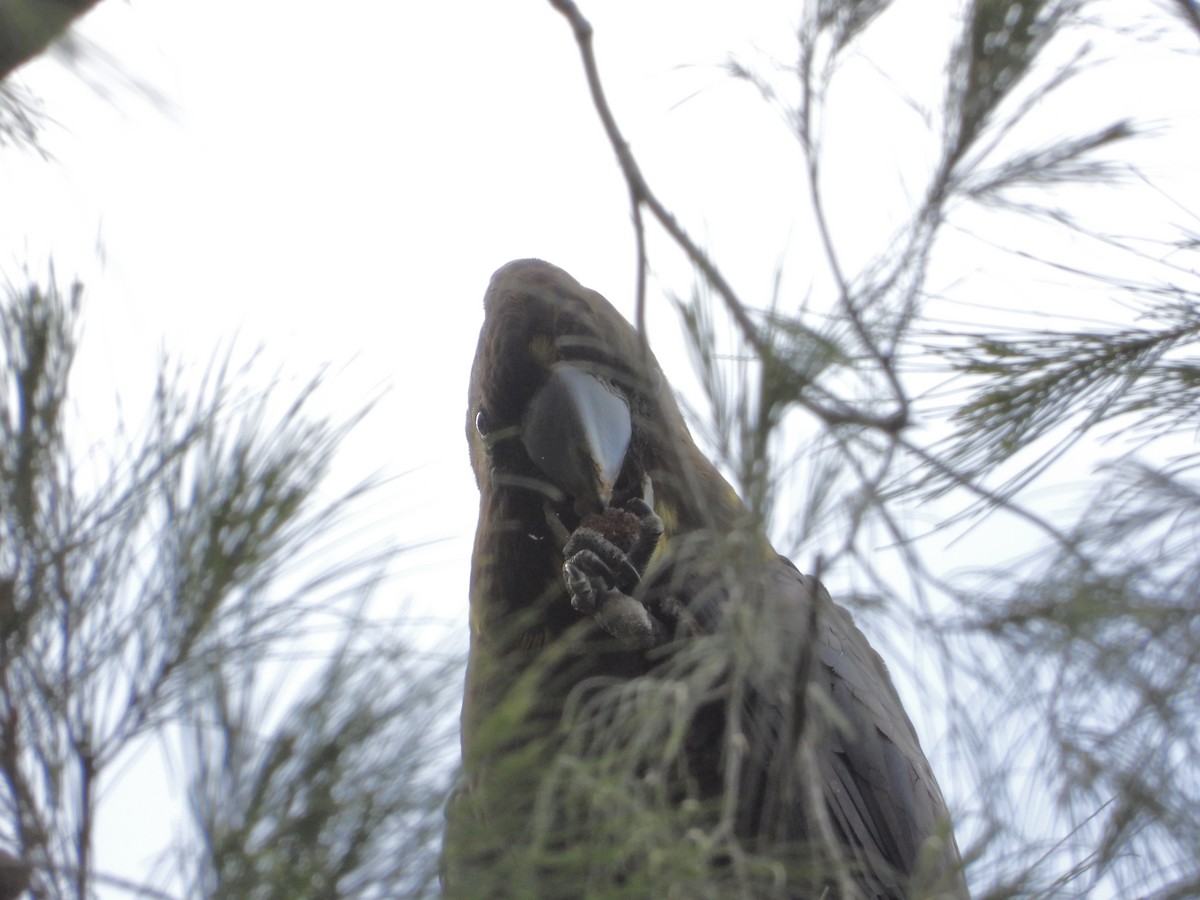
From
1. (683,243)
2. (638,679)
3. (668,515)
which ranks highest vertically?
(668,515)

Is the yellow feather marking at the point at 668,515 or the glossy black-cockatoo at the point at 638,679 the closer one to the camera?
the glossy black-cockatoo at the point at 638,679

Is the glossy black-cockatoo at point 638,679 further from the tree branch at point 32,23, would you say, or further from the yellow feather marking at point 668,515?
the tree branch at point 32,23

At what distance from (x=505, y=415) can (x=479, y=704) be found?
1032 mm

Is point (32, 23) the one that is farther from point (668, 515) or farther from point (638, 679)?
point (668, 515)

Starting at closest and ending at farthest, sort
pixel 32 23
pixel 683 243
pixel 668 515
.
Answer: pixel 32 23 < pixel 683 243 < pixel 668 515

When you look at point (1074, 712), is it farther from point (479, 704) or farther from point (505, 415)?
point (505, 415)

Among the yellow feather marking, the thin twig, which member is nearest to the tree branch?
the thin twig

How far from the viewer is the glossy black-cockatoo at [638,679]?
947 mm

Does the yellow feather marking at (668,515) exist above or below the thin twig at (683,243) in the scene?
above

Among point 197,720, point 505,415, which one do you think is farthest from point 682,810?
point 505,415

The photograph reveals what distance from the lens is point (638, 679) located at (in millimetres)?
1257

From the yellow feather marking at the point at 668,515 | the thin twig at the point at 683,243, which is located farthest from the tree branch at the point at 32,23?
the yellow feather marking at the point at 668,515

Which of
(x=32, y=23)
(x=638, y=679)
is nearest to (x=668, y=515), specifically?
(x=638, y=679)

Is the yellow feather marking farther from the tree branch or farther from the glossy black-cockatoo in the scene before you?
the tree branch
